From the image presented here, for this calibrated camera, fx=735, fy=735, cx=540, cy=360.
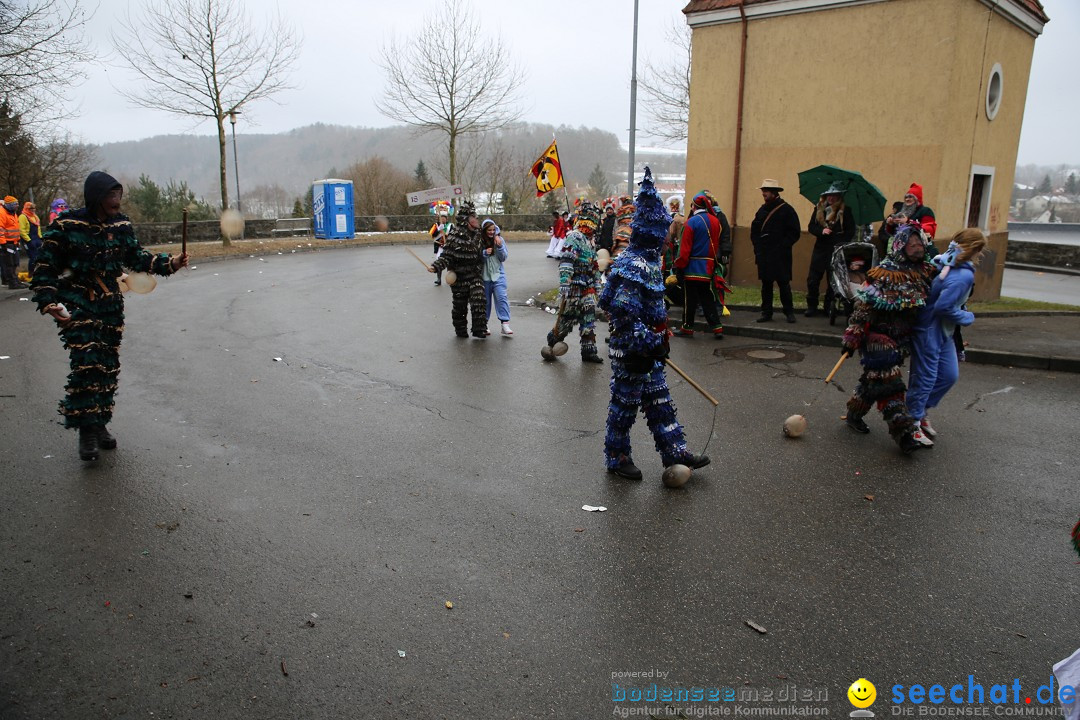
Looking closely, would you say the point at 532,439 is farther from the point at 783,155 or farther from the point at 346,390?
the point at 783,155

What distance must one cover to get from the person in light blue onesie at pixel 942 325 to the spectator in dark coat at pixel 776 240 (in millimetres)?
4772

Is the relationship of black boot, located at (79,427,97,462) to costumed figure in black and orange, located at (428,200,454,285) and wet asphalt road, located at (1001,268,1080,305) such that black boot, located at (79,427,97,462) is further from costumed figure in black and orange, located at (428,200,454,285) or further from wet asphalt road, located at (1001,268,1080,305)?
wet asphalt road, located at (1001,268,1080,305)

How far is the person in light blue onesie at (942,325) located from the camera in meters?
5.62

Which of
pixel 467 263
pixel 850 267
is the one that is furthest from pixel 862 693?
pixel 467 263

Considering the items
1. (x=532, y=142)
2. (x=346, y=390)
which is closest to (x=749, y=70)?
(x=346, y=390)

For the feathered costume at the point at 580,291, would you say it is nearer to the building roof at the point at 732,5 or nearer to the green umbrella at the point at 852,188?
the green umbrella at the point at 852,188

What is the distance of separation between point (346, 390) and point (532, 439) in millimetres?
2487

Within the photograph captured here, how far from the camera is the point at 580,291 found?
9.09 metres

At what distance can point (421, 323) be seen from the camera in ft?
38.4

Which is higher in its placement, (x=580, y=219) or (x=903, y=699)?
(x=580, y=219)

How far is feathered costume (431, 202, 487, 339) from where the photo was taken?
10.1 m

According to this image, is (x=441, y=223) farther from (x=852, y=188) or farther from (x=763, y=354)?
(x=763, y=354)

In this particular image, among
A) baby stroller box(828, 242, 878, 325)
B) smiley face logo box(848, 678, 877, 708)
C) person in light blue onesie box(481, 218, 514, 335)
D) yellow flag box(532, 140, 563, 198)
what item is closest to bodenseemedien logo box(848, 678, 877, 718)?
smiley face logo box(848, 678, 877, 708)

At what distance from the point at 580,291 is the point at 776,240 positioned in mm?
3631
